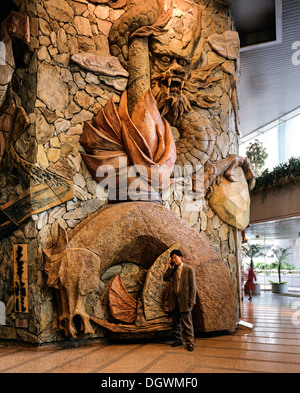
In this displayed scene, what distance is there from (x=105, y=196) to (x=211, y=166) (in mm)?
1984

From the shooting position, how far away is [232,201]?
6973 mm

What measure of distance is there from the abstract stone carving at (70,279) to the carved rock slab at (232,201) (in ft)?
8.56

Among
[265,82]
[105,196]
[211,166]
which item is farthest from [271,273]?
[105,196]

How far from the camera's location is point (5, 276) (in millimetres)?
5562

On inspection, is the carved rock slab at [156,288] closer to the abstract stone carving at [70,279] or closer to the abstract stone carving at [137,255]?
the abstract stone carving at [137,255]

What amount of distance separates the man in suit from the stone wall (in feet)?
3.68

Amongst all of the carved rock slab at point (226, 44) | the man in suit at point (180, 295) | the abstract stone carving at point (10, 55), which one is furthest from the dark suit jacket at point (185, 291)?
the carved rock slab at point (226, 44)

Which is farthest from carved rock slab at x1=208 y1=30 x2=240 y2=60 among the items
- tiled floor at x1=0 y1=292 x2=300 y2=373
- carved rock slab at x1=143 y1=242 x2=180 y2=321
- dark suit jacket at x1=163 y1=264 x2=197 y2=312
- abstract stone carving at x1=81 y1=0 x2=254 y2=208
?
tiled floor at x1=0 y1=292 x2=300 y2=373

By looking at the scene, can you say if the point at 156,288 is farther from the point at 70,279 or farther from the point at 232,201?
the point at 232,201

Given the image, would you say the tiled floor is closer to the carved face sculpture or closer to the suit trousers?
the suit trousers

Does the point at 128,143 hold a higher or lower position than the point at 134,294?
higher

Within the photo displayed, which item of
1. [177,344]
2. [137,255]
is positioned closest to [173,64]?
[137,255]

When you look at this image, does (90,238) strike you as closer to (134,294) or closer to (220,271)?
(134,294)

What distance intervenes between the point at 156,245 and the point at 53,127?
2.24 m
